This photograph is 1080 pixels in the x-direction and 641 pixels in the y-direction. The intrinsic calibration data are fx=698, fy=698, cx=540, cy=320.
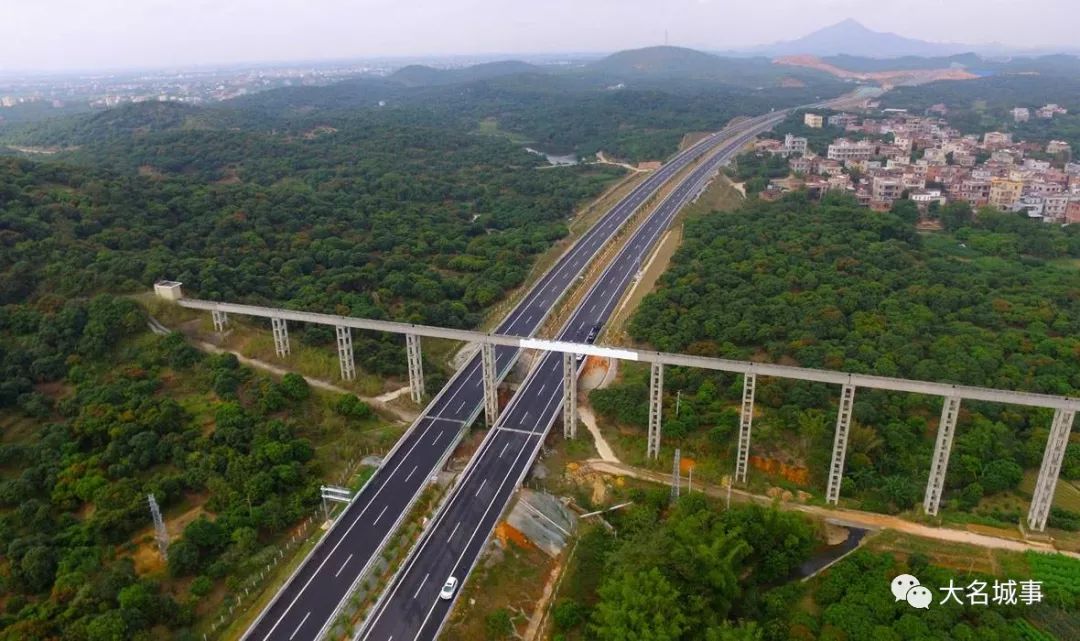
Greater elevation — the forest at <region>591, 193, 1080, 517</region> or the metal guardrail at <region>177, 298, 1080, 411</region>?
the metal guardrail at <region>177, 298, 1080, 411</region>

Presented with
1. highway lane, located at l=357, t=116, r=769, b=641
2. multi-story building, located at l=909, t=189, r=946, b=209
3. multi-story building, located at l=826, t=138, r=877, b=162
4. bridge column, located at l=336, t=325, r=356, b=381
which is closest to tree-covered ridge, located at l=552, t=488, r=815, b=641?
highway lane, located at l=357, t=116, r=769, b=641

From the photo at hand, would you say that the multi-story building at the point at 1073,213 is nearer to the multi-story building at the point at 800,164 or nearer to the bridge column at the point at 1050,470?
the multi-story building at the point at 800,164

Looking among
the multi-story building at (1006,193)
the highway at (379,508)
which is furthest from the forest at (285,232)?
the multi-story building at (1006,193)

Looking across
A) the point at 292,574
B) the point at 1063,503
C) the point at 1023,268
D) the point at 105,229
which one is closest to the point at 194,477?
the point at 292,574

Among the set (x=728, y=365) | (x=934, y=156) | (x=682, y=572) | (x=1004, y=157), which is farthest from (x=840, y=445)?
(x=1004, y=157)

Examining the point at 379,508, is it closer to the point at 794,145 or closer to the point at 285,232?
the point at 285,232

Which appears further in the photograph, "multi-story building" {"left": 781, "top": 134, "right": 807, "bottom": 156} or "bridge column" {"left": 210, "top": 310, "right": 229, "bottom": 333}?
"multi-story building" {"left": 781, "top": 134, "right": 807, "bottom": 156}

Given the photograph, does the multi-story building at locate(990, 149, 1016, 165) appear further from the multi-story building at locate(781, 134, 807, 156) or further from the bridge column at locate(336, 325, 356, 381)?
the bridge column at locate(336, 325, 356, 381)
